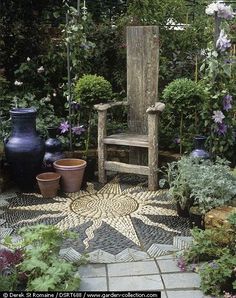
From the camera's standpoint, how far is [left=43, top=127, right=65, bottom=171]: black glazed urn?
14.6 ft

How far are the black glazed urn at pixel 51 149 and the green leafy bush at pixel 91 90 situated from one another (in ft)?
1.51

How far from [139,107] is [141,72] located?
39cm

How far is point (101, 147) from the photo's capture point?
4.49 metres

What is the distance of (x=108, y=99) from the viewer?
465 centimetres

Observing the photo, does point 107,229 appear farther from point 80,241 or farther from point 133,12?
point 133,12

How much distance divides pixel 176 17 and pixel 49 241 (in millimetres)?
4192

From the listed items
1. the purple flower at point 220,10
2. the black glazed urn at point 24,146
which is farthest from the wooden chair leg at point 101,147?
the purple flower at point 220,10

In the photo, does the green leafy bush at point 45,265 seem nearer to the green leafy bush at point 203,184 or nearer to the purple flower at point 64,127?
the green leafy bush at point 203,184

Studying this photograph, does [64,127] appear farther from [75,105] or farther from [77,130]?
[75,105]

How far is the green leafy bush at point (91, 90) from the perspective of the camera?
4461mm

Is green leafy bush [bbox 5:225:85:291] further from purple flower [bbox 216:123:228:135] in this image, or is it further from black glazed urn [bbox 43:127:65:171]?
purple flower [bbox 216:123:228:135]

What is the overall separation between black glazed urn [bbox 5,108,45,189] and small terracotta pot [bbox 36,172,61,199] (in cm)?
15

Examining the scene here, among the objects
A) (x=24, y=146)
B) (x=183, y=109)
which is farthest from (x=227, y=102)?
(x=24, y=146)

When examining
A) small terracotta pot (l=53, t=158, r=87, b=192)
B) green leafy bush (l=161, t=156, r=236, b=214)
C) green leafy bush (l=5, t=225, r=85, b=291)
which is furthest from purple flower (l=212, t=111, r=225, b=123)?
green leafy bush (l=5, t=225, r=85, b=291)
